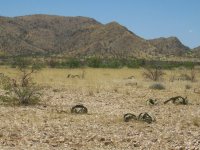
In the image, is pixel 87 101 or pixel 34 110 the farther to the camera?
pixel 87 101

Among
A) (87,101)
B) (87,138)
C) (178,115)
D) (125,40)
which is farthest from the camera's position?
(125,40)

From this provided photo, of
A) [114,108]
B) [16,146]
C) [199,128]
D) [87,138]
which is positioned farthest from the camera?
[114,108]

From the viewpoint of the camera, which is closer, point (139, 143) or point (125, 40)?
point (139, 143)

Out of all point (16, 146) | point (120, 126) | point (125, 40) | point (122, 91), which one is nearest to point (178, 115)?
point (120, 126)

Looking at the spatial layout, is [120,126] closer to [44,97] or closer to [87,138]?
[87,138]

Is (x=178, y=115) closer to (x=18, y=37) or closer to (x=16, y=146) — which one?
(x=16, y=146)

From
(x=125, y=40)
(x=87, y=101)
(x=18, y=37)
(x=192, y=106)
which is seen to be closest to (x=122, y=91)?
(x=87, y=101)

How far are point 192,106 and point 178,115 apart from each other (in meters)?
3.56

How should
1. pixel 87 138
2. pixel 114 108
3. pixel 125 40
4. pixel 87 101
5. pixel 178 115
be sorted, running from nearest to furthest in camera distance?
pixel 87 138, pixel 178 115, pixel 114 108, pixel 87 101, pixel 125 40

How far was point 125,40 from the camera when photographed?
180000 mm

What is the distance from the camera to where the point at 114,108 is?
71.9 feet

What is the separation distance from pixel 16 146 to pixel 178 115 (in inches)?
323

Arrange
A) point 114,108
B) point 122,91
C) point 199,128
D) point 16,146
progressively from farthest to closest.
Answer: point 122,91
point 114,108
point 199,128
point 16,146

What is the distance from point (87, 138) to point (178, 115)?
6.22 meters
